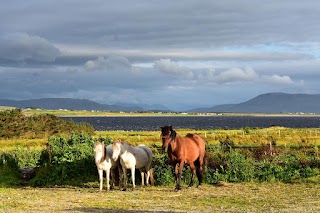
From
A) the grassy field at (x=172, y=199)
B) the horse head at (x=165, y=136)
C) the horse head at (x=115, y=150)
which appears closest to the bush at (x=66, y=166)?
the grassy field at (x=172, y=199)

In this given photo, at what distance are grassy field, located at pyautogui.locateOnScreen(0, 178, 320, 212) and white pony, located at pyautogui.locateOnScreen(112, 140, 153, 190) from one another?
952 millimetres

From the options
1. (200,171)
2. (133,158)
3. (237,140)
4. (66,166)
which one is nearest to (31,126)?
(237,140)

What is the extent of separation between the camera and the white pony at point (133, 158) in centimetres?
1951

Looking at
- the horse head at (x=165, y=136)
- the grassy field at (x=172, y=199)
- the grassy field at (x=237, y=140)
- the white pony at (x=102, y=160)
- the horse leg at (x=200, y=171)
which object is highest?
the horse head at (x=165, y=136)

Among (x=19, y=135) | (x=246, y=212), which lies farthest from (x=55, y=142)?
(x=19, y=135)

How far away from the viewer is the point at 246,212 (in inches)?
551

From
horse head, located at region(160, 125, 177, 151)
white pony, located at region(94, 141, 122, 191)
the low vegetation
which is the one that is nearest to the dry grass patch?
white pony, located at region(94, 141, 122, 191)

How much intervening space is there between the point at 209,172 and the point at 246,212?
7.83 meters

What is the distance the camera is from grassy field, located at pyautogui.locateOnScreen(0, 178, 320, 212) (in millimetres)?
15055

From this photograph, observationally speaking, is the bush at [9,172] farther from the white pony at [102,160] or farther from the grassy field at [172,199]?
the white pony at [102,160]

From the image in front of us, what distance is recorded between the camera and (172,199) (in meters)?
17.0

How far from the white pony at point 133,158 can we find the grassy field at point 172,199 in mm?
952

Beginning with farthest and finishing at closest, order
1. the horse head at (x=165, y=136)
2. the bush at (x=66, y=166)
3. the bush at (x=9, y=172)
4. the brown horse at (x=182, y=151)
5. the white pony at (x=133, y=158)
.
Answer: the bush at (x=9, y=172) < the bush at (x=66, y=166) < the white pony at (x=133, y=158) < the brown horse at (x=182, y=151) < the horse head at (x=165, y=136)

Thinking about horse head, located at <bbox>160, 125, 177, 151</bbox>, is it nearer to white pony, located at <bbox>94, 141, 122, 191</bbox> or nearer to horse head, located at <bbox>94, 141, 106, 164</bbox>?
white pony, located at <bbox>94, 141, 122, 191</bbox>
